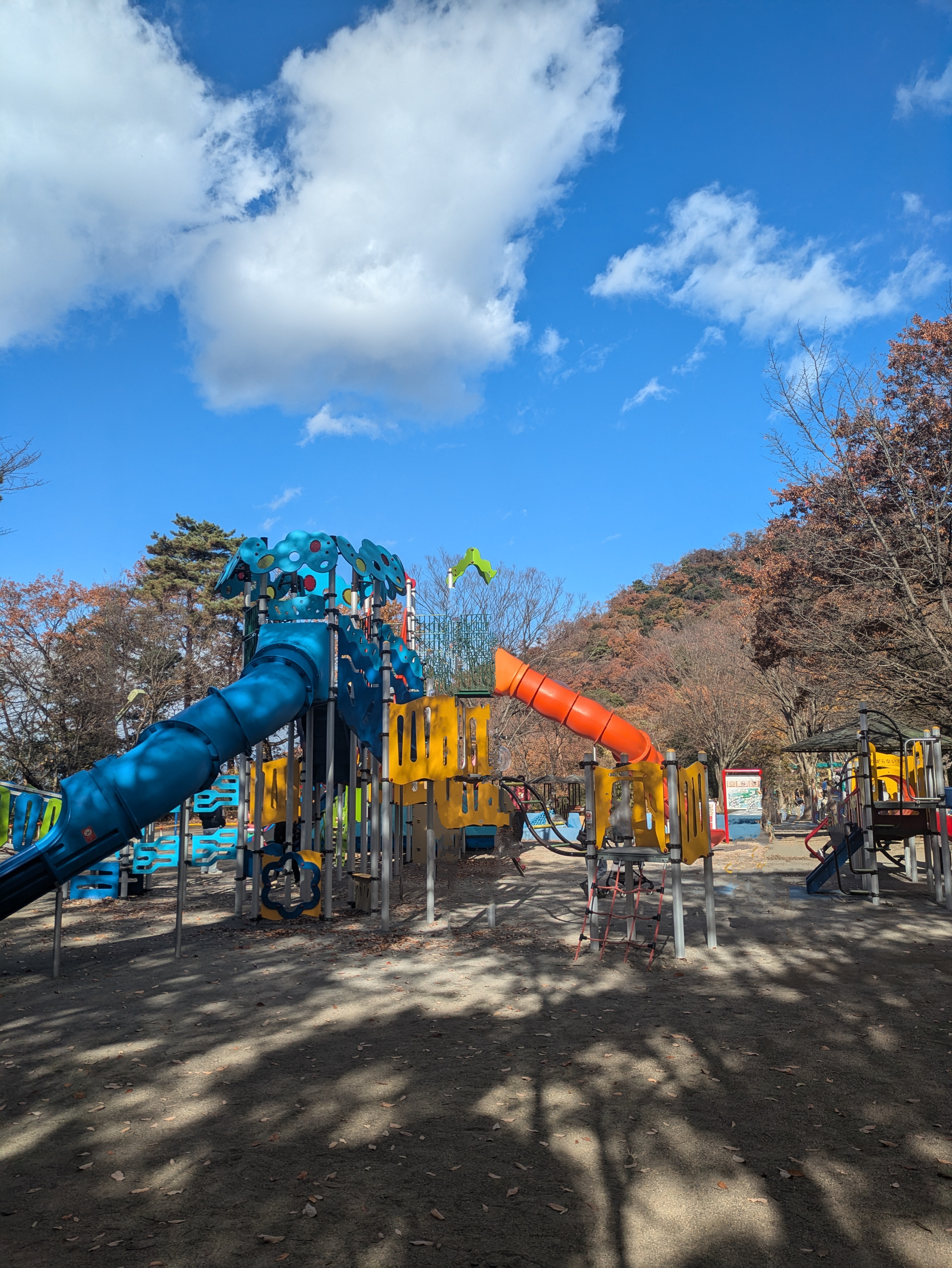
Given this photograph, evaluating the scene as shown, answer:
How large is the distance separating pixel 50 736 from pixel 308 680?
22015 millimetres

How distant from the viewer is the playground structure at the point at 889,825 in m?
11.9

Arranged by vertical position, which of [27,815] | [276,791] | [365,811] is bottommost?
[365,811]

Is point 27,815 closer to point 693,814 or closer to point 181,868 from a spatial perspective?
point 181,868

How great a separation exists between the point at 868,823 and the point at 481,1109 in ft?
32.2

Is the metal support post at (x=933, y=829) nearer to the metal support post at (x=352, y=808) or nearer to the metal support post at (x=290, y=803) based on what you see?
the metal support post at (x=352, y=808)

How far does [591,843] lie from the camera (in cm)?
888

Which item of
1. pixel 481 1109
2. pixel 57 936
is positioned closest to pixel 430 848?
pixel 57 936

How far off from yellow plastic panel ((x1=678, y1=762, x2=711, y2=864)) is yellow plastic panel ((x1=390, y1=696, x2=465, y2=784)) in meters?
3.09

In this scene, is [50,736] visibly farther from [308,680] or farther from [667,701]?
[667,701]

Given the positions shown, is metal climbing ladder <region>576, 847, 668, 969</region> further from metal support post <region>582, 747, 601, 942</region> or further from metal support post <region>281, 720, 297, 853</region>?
metal support post <region>281, 720, 297, 853</region>

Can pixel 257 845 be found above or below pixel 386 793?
below

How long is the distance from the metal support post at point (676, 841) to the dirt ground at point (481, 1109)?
284 millimetres

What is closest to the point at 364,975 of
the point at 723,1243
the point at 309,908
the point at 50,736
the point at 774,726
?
the point at 309,908

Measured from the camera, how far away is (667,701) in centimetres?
3778
